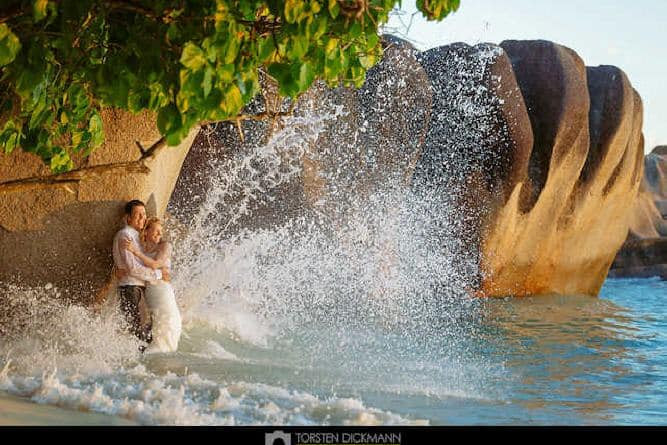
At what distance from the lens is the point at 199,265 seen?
1007 cm

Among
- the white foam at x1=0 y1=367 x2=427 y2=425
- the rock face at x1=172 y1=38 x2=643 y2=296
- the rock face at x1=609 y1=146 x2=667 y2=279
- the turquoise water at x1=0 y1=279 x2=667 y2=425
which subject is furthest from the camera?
the rock face at x1=609 y1=146 x2=667 y2=279

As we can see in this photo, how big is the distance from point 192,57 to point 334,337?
6.07 metres

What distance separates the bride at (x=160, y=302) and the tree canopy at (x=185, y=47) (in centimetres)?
236

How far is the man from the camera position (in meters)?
7.77

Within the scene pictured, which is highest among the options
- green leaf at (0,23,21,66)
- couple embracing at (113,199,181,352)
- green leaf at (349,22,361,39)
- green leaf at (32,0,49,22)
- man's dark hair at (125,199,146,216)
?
green leaf at (349,22,361,39)

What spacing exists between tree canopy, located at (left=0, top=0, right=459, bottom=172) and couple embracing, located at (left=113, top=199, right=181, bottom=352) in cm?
211

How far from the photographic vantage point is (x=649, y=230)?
3675 cm

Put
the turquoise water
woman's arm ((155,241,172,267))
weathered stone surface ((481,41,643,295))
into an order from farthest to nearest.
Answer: weathered stone surface ((481,41,643,295)) < woman's arm ((155,241,172,267)) < the turquoise water

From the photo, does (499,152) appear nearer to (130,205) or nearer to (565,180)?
(565,180)

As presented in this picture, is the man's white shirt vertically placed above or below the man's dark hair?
below

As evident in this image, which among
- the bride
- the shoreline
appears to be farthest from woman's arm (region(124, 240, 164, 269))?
the shoreline

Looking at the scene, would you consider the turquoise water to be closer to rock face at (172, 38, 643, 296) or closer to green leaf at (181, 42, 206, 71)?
green leaf at (181, 42, 206, 71)

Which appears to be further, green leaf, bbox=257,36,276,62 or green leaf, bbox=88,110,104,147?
green leaf, bbox=88,110,104,147

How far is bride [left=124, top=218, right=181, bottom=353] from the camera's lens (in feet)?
25.8
